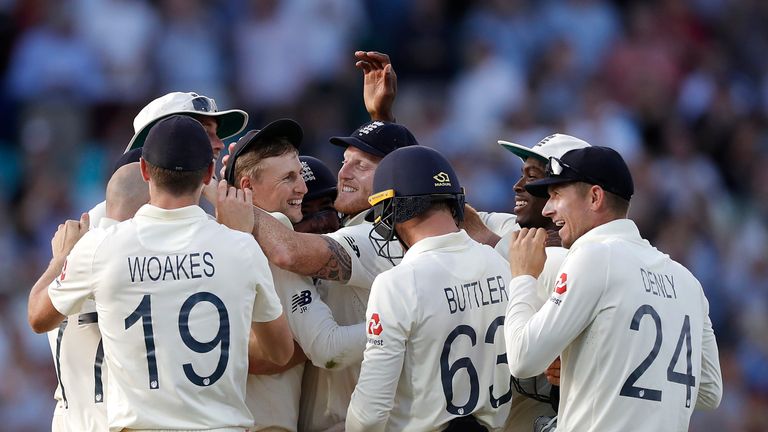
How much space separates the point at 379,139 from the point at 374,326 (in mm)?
1436

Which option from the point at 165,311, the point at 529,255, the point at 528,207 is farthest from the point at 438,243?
the point at 165,311

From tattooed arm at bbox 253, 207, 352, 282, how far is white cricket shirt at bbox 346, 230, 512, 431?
50 centimetres

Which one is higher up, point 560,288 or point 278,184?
point 278,184

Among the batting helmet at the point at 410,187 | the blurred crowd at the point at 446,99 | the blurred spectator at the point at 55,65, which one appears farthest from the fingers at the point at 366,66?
the blurred spectator at the point at 55,65

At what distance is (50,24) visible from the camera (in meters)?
14.0

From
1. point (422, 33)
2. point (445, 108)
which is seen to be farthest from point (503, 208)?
point (422, 33)

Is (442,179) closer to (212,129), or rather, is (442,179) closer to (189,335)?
(189,335)

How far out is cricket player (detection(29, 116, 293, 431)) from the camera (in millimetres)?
5504

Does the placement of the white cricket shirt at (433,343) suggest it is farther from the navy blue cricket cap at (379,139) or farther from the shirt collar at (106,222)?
the shirt collar at (106,222)

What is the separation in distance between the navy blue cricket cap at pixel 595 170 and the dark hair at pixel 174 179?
1607mm

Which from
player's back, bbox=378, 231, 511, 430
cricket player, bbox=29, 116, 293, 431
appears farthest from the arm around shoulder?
player's back, bbox=378, 231, 511, 430

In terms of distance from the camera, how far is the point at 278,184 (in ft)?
22.1

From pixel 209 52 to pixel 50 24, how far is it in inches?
65.7

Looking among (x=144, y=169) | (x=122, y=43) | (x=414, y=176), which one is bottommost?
(x=414, y=176)
